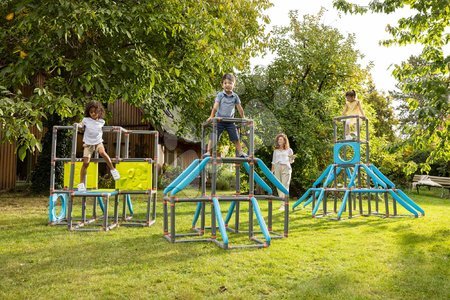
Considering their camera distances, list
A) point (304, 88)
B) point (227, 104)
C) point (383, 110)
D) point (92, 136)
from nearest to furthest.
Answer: point (227, 104) < point (92, 136) < point (304, 88) < point (383, 110)

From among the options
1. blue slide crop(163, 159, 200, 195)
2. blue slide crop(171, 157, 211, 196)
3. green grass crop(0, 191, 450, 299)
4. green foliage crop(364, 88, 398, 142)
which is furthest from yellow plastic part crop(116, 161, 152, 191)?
green foliage crop(364, 88, 398, 142)

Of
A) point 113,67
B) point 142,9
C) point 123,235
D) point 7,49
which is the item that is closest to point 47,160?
point 7,49

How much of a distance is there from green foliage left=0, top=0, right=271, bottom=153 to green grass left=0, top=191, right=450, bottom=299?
1664 mm

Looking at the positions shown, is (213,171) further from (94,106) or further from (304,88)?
(304,88)

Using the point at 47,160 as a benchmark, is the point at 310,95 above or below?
above

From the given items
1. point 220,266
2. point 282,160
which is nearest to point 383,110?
point 282,160

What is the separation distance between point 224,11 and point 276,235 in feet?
23.0

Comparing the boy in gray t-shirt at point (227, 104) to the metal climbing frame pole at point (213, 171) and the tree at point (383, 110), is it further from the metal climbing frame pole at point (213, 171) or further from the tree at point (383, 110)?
the tree at point (383, 110)

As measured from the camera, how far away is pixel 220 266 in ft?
14.8

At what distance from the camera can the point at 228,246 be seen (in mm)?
5469

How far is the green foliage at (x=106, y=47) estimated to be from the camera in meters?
8.01

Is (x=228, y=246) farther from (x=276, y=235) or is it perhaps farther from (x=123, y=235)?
(x=123, y=235)

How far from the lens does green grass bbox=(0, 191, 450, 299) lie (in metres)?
3.71

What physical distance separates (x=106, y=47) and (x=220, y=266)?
743 cm
